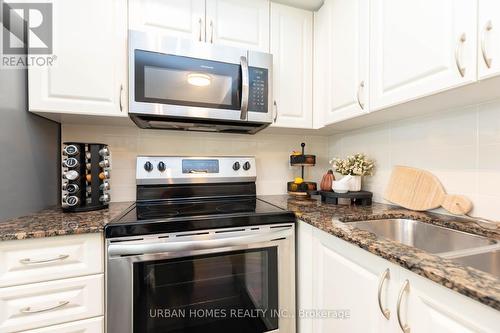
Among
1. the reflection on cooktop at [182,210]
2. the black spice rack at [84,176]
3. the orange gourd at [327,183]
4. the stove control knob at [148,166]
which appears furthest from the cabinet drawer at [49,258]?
the orange gourd at [327,183]

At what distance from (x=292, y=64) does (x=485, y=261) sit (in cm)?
132

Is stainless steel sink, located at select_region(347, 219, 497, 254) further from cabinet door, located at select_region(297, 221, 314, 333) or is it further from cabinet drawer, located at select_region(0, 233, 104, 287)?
cabinet drawer, located at select_region(0, 233, 104, 287)

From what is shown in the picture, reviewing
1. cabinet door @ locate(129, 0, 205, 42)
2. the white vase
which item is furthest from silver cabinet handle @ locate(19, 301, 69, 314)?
the white vase

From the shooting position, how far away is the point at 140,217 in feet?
3.50

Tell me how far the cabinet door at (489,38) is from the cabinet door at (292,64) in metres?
0.89

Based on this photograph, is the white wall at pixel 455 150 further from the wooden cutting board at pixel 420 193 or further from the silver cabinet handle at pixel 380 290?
the silver cabinet handle at pixel 380 290

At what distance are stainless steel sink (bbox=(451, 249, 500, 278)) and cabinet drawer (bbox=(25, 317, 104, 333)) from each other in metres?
1.32

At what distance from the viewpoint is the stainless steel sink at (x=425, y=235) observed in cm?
91

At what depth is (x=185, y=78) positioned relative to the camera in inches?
49.4

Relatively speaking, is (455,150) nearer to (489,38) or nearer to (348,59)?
(489,38)

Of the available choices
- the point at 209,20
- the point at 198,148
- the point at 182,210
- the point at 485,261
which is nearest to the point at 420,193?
the point at 485,261

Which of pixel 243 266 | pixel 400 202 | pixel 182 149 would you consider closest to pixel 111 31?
pixel 182 149

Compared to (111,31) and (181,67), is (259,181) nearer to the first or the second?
(181,67)

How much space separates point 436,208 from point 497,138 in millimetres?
395
